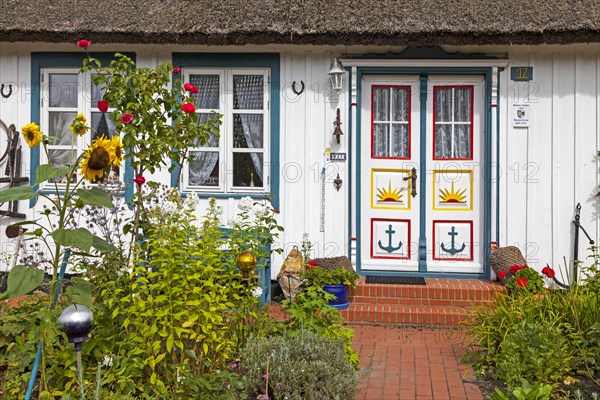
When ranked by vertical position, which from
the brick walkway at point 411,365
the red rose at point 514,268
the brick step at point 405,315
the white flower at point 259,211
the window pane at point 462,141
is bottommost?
the brick walkway at point 411,365

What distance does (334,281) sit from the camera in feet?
23.4

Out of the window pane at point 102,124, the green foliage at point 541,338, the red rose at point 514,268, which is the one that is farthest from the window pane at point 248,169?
the green foliage at point 541,338

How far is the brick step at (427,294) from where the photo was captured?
7367 millimetres

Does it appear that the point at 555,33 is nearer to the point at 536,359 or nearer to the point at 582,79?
the point at 582,79

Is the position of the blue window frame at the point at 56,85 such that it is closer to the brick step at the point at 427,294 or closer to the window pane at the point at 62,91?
the window pane at the point at 62,91

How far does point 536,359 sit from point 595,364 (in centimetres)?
59

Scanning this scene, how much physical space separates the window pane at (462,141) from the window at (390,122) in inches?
22.3

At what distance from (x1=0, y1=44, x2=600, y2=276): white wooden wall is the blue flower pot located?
0.91 meters

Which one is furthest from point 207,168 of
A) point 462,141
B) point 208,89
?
point 462,141

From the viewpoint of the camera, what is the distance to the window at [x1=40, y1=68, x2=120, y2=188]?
8438 millimetres

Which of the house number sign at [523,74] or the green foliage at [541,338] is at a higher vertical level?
the house number sign at [523,74]

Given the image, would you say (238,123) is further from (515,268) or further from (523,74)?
(515,268)

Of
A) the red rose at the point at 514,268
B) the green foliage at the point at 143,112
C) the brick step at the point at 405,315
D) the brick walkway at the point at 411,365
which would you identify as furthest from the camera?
the red rose at the point at 514,268

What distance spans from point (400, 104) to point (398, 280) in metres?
2.09
